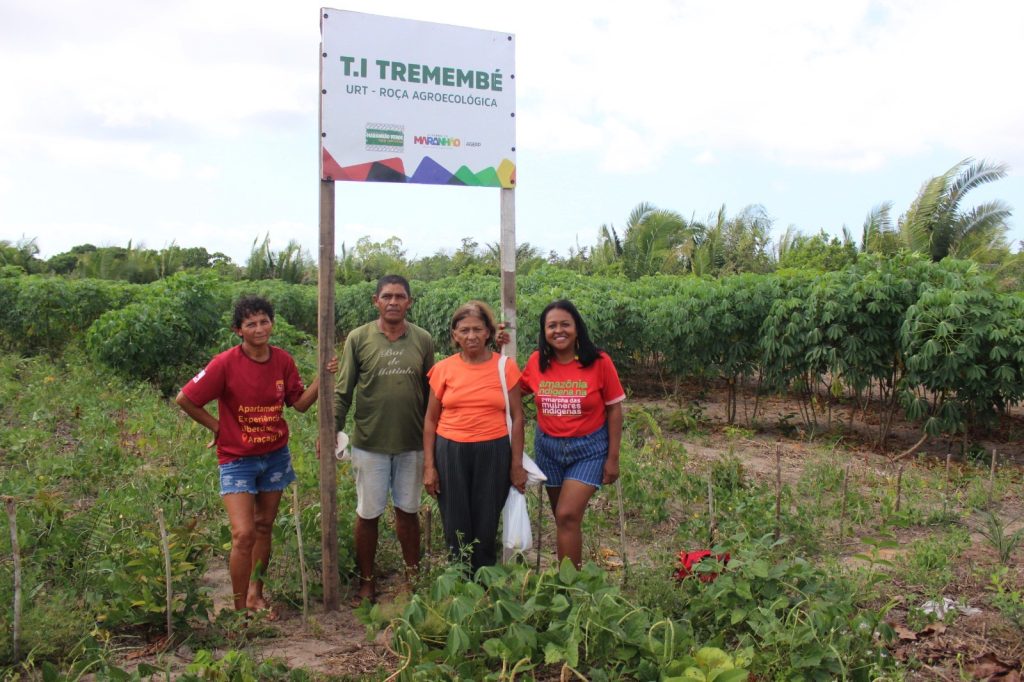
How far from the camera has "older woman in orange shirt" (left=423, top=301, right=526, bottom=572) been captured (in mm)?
3627

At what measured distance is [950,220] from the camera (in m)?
18.0

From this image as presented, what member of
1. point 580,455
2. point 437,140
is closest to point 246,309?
point 437,140

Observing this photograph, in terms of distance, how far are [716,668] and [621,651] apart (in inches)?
13.6

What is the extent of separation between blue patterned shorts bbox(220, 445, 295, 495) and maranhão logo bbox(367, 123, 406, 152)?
1.53 m

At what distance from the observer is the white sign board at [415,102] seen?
3627 mm

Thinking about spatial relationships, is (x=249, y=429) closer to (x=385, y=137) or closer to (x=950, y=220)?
(x=385, y=137)

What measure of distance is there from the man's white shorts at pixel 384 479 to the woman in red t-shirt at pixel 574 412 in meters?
0.69

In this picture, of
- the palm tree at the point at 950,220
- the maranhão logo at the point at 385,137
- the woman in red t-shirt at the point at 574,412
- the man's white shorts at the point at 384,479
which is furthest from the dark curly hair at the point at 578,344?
the palm tree at the point at 950,220

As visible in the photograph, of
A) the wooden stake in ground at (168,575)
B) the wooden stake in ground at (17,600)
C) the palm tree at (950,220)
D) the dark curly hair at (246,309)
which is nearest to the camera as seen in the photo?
the wooden stake in ground at (17,600)

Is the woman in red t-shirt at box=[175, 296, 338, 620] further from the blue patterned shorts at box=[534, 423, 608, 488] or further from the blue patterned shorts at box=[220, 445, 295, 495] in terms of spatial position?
the blue patterned shorts at box=[534, 423, 608, 488]

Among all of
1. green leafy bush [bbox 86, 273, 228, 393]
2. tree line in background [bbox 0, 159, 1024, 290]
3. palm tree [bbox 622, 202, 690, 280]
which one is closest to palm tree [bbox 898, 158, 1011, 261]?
tree line in background [bbox 0, 159, 1024, 290]

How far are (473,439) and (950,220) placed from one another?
17.9 meters

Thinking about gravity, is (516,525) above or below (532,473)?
below

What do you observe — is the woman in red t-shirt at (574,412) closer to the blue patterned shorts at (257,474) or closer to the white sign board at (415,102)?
the white sign board at (415,102)
